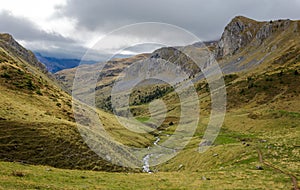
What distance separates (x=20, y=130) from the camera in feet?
162

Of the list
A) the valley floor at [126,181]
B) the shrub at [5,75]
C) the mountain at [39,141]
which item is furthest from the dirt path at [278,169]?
the shrub at [5,75]

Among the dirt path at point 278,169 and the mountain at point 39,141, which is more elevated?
the mountain at point 39,141

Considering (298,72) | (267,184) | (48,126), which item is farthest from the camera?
(298,72)

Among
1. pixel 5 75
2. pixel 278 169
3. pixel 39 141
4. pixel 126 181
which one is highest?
pixel 5 75

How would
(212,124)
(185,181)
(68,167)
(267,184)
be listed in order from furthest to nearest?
(212,124), (68,167), (185,181), (267,184)

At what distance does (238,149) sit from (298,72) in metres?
148

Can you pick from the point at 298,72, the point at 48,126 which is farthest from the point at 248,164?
the point at 298,72

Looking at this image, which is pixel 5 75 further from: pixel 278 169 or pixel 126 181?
pixel 278 169

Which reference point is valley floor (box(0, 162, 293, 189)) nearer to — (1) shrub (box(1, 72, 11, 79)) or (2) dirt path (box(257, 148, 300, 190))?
(2) dirt path (box(257, 148, 300, 190))

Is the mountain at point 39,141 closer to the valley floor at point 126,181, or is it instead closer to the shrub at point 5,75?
the valley floor at point 126,181

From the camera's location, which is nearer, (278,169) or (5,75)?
(278,169)

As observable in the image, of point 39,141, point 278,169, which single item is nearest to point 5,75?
point 39,141

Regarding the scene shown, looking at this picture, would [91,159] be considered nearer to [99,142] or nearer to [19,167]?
[99,142]

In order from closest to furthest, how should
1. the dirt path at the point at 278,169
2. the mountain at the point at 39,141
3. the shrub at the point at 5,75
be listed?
the dirt path at the point at 278,169, the mountain at the point at 39,141, the shrub at the point at 5,75
